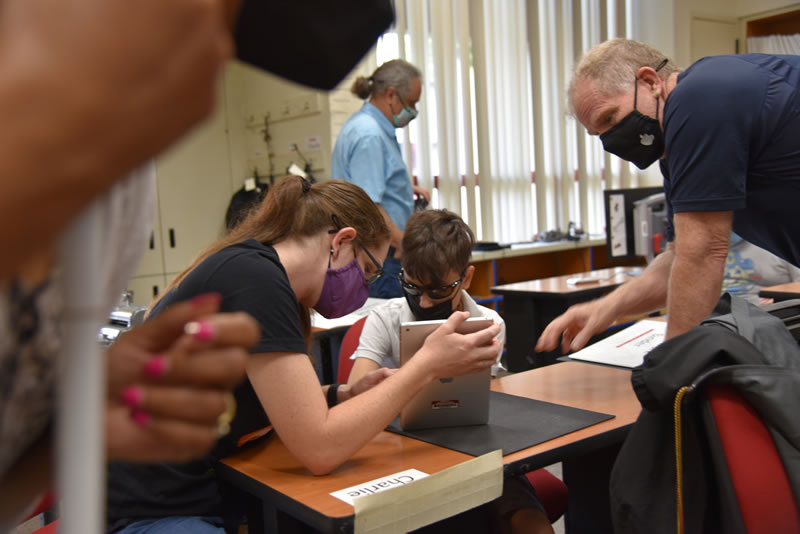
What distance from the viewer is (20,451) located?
1.48ft

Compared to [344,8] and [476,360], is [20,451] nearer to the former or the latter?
[344,8]

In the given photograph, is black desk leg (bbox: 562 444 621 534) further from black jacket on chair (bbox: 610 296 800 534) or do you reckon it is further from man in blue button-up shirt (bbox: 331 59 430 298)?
man in blue button-up shirt (bbox: 331 59 430 298)

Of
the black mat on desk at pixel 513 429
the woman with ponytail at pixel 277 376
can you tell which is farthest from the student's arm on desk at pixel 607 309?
the woman with ponytail at pixel 277 376

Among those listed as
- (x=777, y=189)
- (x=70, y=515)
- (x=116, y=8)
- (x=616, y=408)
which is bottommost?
(x=616, y=408)

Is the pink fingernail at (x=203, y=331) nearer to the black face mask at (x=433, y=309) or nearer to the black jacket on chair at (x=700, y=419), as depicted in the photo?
the black jacket on chair at (x=700, y=419)

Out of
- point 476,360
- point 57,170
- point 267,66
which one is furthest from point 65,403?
point 476,360

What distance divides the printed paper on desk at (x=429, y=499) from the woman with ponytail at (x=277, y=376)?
0.74 feet

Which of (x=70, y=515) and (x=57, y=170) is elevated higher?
(x=57, y=170)

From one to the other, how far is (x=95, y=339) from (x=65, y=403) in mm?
38

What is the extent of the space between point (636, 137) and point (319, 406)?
47.1 inches

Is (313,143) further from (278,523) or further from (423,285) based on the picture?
(278,523)

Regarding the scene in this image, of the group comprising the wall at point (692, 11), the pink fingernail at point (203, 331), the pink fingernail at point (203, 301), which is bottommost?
the pink fingernail at point (203, 331)

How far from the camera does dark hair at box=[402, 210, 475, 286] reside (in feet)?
6.67

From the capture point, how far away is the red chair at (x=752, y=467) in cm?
96
